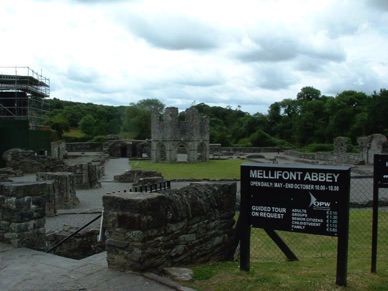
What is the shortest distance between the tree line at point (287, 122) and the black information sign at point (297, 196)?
159ft

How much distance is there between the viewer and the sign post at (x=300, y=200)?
17.8 feet

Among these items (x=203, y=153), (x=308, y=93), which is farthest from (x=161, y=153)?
(x=308, y=93)

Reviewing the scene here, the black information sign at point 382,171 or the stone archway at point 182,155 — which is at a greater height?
the black information sign at point 382,171

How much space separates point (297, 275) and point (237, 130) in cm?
7419

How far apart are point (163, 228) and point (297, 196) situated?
6.17 ft

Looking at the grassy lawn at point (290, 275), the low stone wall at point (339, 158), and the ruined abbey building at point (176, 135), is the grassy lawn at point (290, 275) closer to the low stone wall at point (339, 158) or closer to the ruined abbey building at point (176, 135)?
the low stone wall at point (339, 158)

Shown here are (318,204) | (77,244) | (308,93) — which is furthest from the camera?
(308,93)

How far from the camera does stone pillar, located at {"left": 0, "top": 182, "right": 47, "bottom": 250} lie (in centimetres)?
757

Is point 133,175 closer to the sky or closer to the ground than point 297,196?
closer to the ground

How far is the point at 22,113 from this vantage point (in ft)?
144

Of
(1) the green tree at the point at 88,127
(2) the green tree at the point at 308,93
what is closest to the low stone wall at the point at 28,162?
(1) the green tree at the point at 88,127

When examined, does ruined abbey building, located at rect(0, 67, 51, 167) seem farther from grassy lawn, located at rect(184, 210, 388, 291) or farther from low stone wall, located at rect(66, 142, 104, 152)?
grassy lawn, located at rect(184, 210, 388, 291)

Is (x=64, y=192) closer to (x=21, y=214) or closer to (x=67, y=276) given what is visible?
(x=21, y=214)

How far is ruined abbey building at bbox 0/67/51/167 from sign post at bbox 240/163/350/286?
31.4 m
